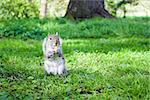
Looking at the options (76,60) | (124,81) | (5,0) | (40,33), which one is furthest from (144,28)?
(5,0)

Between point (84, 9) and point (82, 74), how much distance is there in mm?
8539

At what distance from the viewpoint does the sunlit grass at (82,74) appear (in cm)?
425

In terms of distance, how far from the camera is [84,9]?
13.7 m

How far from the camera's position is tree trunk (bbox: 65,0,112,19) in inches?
538

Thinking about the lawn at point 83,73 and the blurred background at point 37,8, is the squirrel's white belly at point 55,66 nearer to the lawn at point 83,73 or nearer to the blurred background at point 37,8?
the lawn at point 83,73

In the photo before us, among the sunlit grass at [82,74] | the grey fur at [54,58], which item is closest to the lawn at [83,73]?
the sunlit grass at [82,74]

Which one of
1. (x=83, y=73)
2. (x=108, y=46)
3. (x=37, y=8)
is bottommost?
(x=37, y=8)

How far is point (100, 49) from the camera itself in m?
7.74

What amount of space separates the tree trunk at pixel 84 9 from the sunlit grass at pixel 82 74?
5.64 meters

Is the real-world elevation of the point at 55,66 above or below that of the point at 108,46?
above

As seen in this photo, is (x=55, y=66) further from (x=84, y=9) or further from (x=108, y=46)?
(x=84, y=9)

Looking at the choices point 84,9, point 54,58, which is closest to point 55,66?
point 54,58

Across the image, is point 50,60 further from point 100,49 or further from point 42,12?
point 42,12

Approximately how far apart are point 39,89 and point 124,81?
2.88 feet
